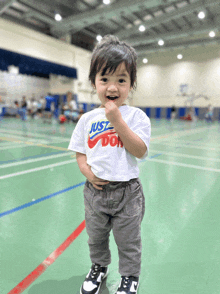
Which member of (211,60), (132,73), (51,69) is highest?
(211,60)

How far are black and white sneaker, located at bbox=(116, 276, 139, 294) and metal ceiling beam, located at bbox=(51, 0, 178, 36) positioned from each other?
1380 cm

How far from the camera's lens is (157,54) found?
24.2m

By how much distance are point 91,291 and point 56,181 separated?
2102 mm

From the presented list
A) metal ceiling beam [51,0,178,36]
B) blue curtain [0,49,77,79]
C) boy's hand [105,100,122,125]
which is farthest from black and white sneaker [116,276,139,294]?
blue curtain [0,49,77,79]

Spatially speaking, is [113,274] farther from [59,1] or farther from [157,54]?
[157,54]

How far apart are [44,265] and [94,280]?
42 centimetres

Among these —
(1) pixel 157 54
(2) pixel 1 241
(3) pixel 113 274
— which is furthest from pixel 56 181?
(1) pixel 157 54

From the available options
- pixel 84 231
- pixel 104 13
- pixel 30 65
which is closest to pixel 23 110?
pixel 30 65

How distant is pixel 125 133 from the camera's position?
1089 millimetres

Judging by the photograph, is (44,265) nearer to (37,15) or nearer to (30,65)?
(37,15)

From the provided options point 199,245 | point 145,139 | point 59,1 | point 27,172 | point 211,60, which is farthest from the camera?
point 211,60

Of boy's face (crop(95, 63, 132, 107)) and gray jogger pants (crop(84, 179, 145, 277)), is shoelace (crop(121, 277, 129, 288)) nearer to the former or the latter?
gray jogger pants (crop(84, 179, 145, 277))

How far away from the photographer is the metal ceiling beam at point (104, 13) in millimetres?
12195

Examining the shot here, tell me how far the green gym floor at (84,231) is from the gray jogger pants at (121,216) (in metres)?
0.30
